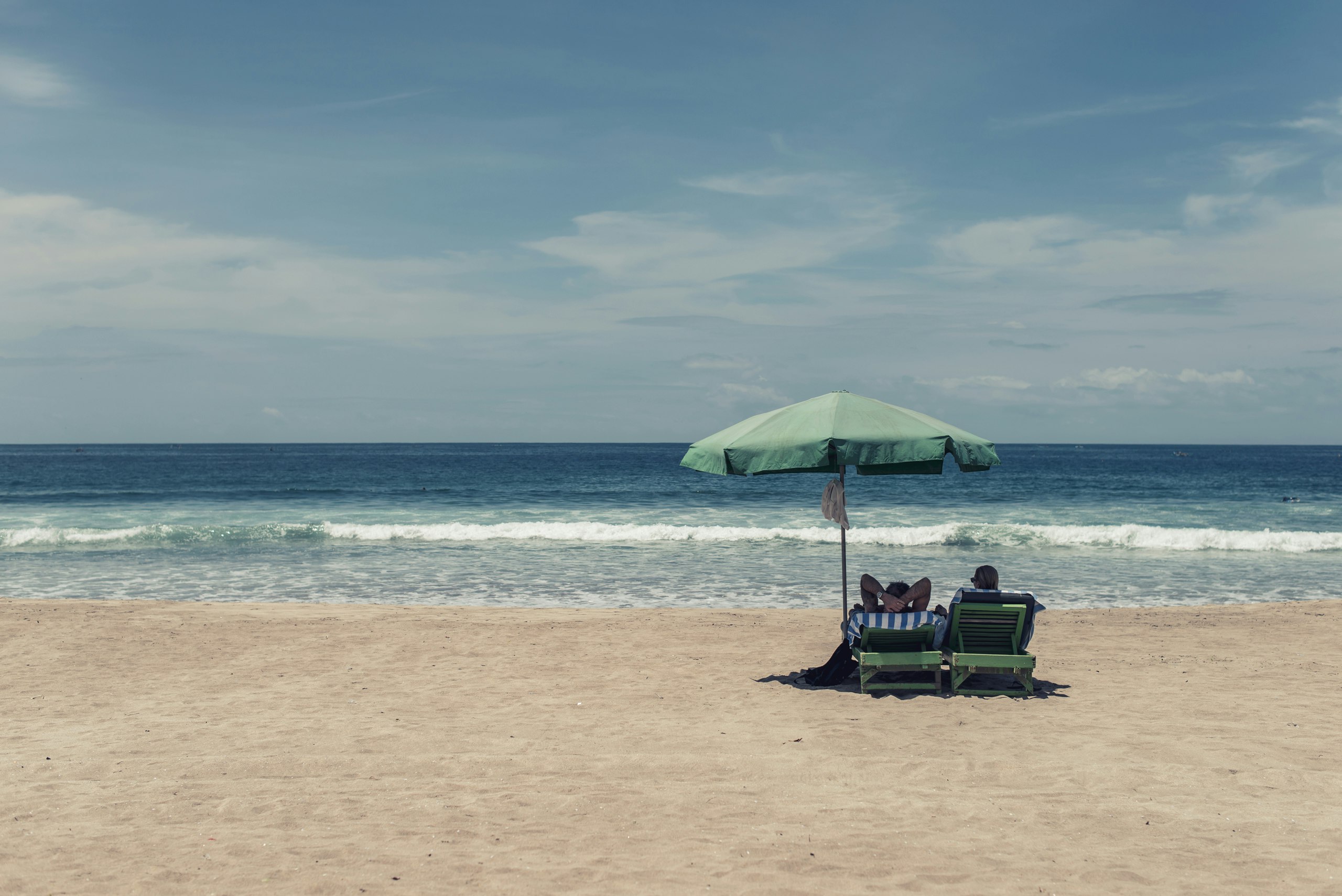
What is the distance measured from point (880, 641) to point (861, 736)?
4.92ft

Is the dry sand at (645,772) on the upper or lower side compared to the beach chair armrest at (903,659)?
lower

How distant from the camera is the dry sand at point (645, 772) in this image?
14.2ft

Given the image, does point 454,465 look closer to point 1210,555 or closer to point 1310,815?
point 1210,555

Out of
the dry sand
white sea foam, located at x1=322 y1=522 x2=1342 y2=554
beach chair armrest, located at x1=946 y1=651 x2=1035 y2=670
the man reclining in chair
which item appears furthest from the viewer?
white sea foam, located at x1=322 y1=522 x2=1342 y2=554

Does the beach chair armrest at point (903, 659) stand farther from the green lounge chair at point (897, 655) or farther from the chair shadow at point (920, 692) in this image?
the chair shadow at point (920, 692)

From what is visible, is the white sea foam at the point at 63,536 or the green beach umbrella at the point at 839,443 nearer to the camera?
the green beach umbrella at the point at 839,443

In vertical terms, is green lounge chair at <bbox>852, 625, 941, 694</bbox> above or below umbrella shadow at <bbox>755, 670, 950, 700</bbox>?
above

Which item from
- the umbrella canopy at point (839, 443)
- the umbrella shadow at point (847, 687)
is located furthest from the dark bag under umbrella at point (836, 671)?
the umbrella canopy at point (839, 443)

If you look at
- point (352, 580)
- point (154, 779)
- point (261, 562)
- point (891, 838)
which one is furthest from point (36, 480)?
point (891, 838)

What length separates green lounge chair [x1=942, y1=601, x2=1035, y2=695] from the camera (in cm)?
794

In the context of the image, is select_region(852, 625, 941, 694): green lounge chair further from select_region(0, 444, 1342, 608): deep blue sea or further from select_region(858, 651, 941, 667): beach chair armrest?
select_region(0, 444, 1342, 608): deep blue sea

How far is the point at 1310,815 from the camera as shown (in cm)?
498

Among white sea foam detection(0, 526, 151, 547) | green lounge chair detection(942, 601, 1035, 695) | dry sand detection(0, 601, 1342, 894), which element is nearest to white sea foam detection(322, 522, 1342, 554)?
white sea foam detection(0, 526, 151, 547)

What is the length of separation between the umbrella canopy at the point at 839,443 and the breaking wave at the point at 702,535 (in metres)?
16.0
